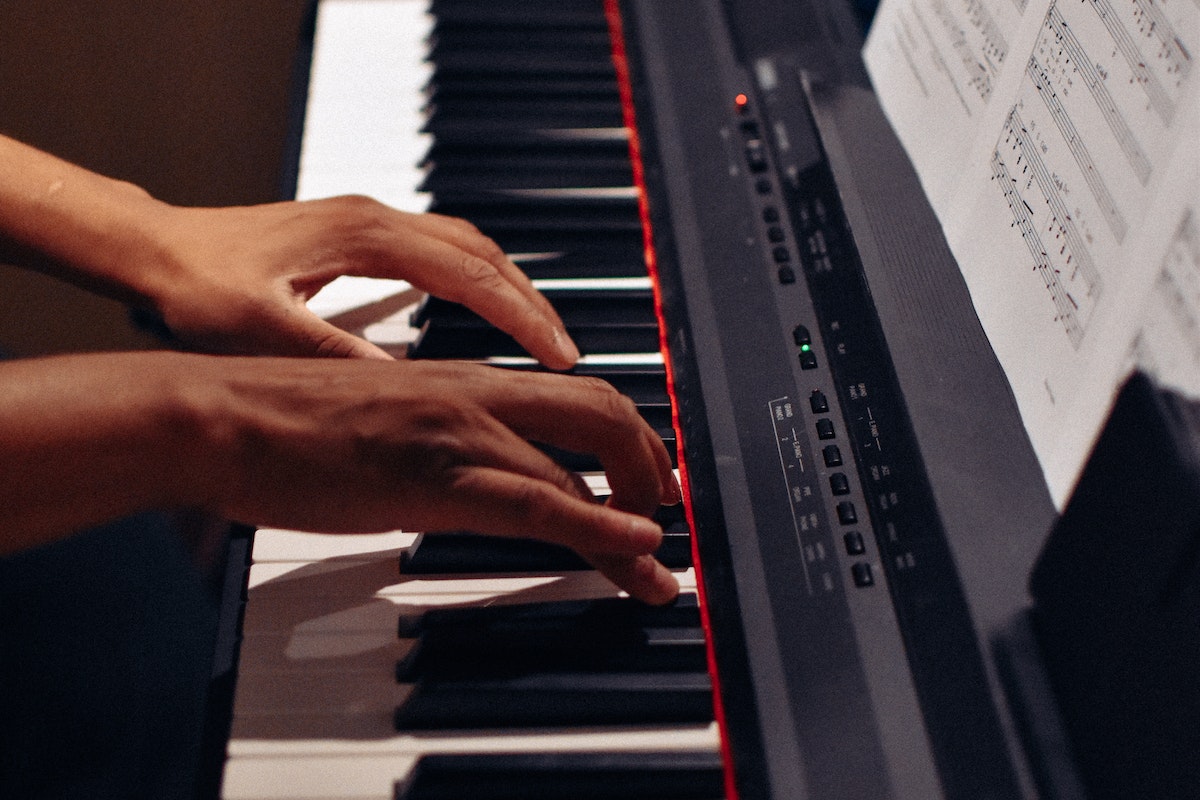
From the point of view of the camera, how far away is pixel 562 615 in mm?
914

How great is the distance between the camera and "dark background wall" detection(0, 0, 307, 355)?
6.06 feet

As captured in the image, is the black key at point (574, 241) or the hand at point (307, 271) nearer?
the hand at point (307, 271)

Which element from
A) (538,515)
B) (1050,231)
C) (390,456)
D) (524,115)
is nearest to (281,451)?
(390,456)

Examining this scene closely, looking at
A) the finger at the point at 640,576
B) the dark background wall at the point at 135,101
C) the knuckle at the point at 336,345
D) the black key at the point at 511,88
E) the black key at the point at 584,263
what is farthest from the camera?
the dark background wall at the point at 135,101

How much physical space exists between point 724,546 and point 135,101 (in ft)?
5.90

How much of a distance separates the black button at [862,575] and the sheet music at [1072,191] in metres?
0.19

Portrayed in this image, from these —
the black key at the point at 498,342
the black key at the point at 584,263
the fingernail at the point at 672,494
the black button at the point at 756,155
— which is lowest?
the fingernail at the point at 672,494

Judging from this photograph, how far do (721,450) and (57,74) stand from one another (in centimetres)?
165

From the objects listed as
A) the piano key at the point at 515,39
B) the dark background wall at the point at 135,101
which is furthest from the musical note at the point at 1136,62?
the dark background wall at the point at 135,101

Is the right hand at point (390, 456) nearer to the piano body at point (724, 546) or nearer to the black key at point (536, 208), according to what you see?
the piano body at point (724, 546)

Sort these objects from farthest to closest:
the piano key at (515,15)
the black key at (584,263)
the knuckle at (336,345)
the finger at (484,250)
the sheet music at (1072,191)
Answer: the piano key at (515,15) → the black key at (584,263) → the finger at (484,250) → the knuckle at (336,345) → the sheet music at (1072,191)

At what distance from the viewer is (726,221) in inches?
48.9

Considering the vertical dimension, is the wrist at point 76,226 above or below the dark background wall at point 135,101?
below

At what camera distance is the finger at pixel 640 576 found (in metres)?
0.88
